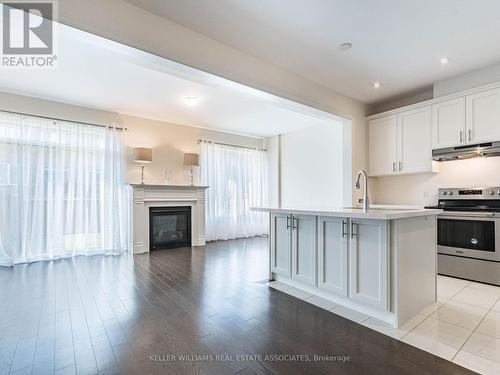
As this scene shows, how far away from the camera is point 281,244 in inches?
127

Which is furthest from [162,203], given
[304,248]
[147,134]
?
[304,248]

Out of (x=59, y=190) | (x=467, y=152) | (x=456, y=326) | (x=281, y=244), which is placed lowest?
(x=456, y=326)

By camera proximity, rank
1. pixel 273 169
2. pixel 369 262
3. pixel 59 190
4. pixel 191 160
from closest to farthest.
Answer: pixel 369 262, pixel 59 190, pixel 191 160, pixel 273 169

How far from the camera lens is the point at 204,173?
629 centimetres

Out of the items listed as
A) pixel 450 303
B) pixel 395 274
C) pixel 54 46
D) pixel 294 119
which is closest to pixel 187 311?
pixel 395 274

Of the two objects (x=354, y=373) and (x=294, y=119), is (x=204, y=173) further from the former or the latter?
(x=354, y=373)

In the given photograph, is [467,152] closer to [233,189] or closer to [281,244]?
[281,244]

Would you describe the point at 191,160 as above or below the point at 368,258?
above

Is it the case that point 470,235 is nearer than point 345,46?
No

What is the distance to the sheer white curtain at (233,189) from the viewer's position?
640 cm

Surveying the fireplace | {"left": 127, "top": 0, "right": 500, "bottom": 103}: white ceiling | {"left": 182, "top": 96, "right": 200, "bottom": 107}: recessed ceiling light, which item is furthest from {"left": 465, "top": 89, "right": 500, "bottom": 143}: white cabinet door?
the fireplace

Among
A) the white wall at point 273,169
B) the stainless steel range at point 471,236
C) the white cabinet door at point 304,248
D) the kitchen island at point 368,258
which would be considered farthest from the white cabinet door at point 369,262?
the white wall at point 273,169

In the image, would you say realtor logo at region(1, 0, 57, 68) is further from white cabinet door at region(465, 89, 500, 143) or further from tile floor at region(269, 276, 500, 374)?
white cabinet door at region(465, 89, 500, 143)

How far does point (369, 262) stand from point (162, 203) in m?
4.30
